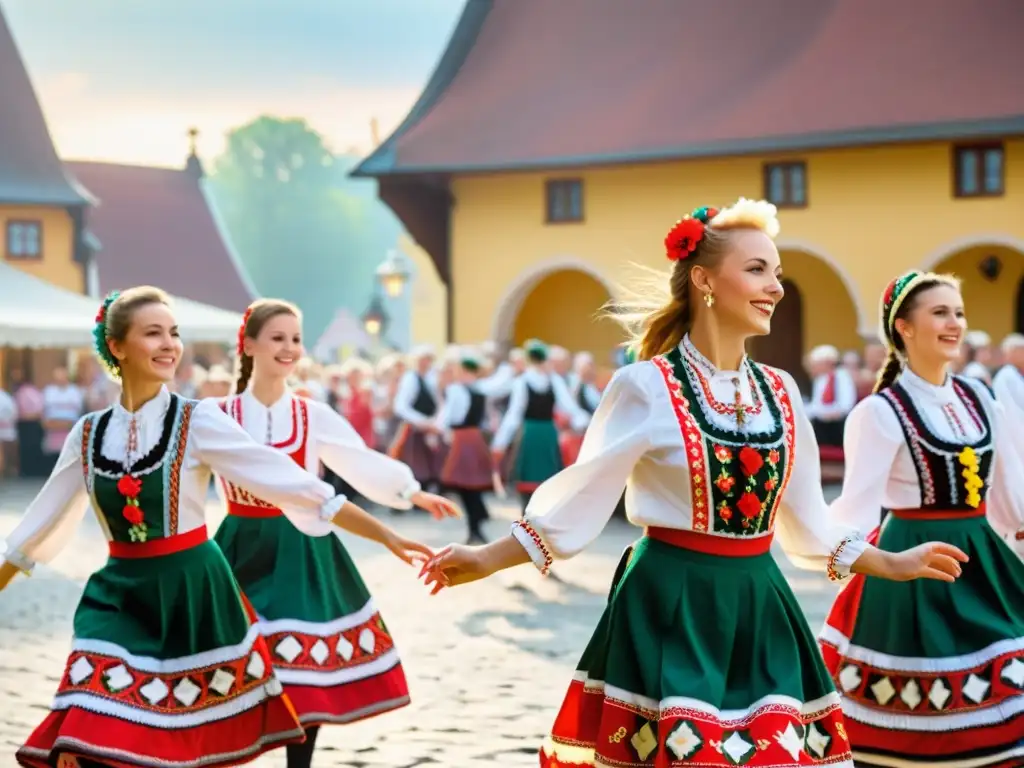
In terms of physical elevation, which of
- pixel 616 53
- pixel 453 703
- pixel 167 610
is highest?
pixel 616 53

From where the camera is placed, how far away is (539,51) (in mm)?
27562

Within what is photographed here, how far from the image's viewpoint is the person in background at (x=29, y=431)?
23.6 metres

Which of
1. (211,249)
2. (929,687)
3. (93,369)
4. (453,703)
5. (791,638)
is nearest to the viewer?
(791,638)

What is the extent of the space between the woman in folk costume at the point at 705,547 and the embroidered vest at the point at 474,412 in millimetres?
10785

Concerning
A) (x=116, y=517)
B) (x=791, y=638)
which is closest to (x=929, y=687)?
(x=791, y=638)

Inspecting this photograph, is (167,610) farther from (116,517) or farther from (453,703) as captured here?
(453,703)

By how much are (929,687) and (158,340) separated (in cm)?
275

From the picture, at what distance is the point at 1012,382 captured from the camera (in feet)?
28.1

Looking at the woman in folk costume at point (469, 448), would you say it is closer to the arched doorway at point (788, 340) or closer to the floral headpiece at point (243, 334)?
the floral headpiece at point (243, 334)

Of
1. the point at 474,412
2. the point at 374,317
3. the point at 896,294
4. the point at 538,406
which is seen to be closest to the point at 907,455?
the point at 896,294

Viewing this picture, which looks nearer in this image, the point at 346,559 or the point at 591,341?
the point at 346,559

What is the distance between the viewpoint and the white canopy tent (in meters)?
22.8

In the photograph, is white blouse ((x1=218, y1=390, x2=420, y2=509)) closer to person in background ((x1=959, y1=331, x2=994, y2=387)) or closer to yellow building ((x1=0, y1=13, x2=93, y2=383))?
person in background ((x1=959, y1=331, x2=994, y2=387))

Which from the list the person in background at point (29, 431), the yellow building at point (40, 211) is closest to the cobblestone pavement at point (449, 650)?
the person in background at point (29, 431)
